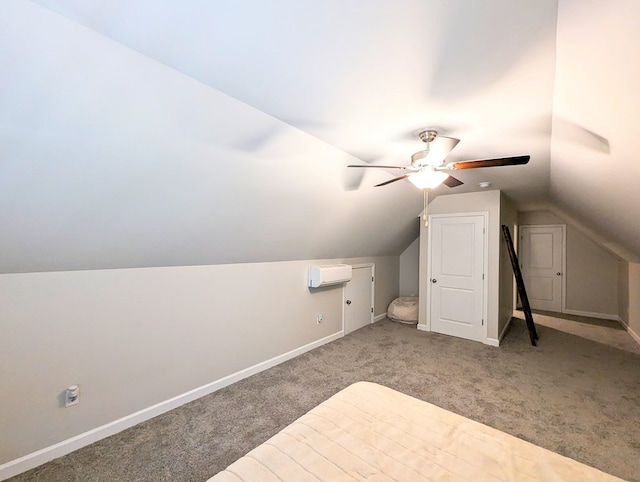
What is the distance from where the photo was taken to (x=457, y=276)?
4398 millimetres

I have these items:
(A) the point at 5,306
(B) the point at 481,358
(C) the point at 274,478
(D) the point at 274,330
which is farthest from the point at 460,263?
(A) the point at 5,306

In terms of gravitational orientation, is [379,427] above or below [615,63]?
below

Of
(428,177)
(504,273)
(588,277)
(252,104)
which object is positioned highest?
(252,104)

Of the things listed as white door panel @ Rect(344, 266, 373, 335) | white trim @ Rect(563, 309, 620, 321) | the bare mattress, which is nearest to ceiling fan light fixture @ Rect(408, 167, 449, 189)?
the bare mattress

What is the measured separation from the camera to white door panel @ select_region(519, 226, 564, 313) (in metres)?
5.94

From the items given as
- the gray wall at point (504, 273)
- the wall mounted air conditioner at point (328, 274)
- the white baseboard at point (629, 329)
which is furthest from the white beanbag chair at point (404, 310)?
the white baseboard at point (629, 329)

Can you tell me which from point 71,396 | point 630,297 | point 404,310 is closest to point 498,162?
point 71,396

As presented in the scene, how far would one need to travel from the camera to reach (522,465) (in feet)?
3.73

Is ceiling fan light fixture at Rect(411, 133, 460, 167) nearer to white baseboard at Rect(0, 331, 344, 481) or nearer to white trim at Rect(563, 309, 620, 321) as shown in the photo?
white baseboard at Rect(0, 331, 344, 481)

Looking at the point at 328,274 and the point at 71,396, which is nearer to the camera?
the point at 71,396

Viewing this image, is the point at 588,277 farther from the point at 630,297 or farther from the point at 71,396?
the point at 71,396

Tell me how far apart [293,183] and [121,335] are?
1.83 metres

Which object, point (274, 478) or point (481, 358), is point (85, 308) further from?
point (481, 358)

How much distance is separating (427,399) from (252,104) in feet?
9.38
